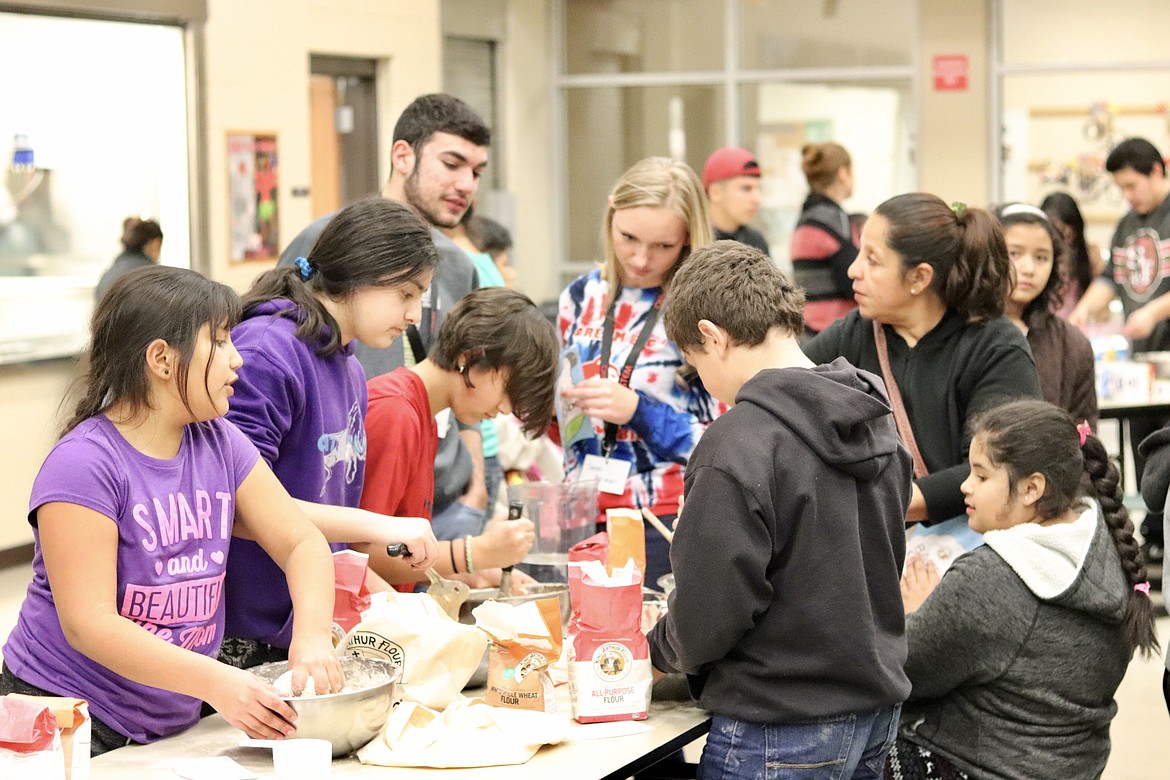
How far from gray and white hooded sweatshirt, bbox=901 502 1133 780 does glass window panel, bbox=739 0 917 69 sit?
786 cm

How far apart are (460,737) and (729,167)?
14.2 ft

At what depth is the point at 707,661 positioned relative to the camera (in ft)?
6.36

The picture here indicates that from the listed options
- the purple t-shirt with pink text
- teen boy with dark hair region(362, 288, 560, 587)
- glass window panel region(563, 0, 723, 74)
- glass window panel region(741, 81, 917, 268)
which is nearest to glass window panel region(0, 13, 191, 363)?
teen boy with dark hair region(362, 288, 560, 587)

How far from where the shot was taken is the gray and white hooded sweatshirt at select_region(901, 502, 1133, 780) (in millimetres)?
2355

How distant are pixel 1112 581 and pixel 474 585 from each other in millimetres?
1195

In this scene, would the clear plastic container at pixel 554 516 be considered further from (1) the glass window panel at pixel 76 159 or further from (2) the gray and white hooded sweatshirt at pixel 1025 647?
(1) the glass window panel at pixel 76 159

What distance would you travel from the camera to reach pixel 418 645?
2.01 m

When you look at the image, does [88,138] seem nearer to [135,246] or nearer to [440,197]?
[135,246]

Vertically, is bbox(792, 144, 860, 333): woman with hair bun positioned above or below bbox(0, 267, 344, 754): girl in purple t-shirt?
above

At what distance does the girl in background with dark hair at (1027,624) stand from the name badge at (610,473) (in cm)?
72

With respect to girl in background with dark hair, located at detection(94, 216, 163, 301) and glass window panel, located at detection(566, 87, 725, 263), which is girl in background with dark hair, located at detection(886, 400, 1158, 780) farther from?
glass window panel, located at detection(566, 87, 725, 263)

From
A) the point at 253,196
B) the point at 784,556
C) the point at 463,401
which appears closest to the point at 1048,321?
the point at 463,401

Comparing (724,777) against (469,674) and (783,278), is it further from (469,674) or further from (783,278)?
(783,278)

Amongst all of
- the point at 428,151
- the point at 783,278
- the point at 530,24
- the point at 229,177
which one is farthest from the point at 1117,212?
the point at 783,278
